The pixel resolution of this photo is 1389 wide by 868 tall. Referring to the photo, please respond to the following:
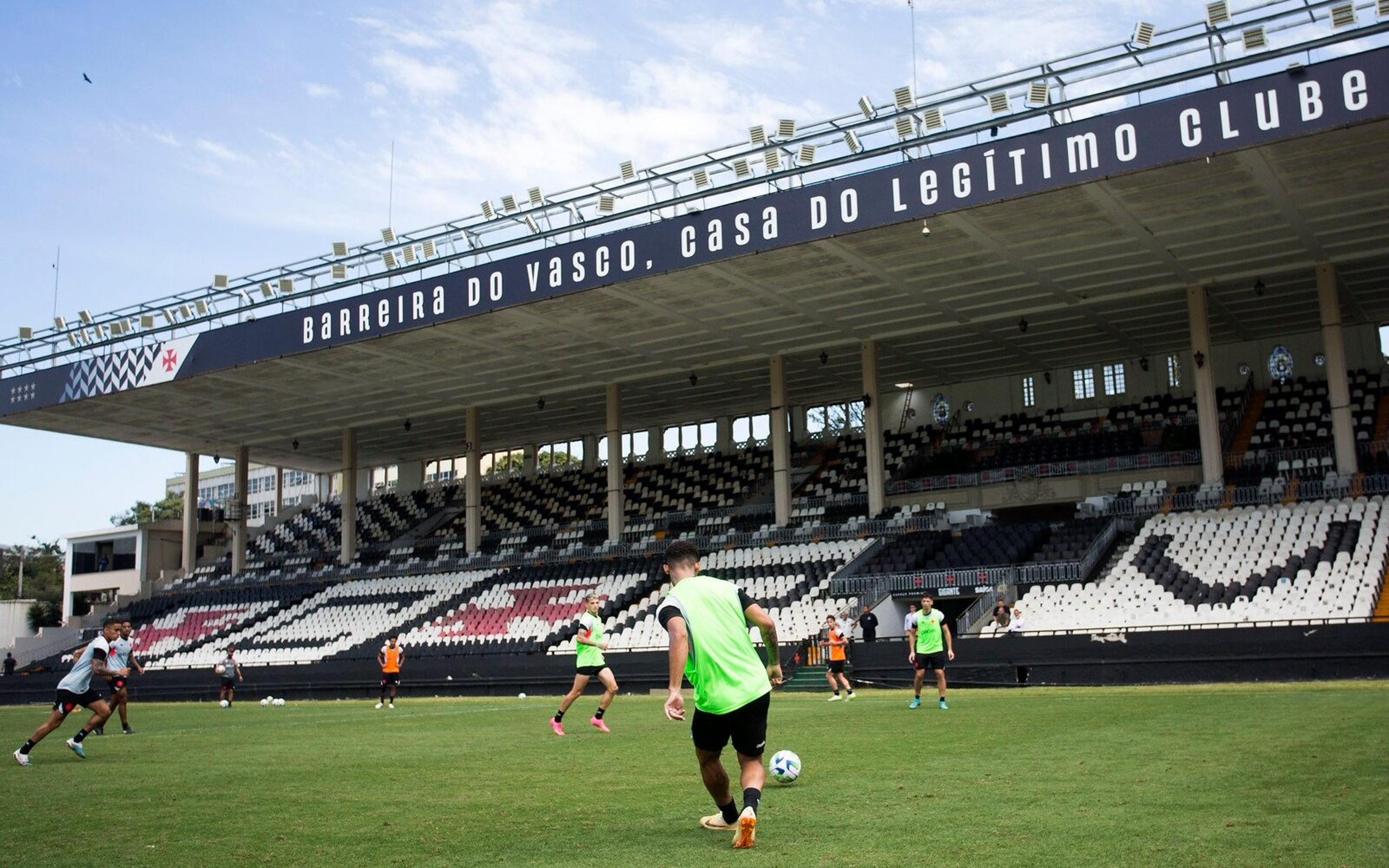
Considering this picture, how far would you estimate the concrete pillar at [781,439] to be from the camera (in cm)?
4281

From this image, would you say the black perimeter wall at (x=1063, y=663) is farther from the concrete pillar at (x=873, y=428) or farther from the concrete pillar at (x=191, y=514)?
the concrete pillar at (x=191, y=514)

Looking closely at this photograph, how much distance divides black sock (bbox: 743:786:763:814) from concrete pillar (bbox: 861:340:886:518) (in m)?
34.1

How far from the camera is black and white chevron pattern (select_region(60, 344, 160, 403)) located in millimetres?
42375

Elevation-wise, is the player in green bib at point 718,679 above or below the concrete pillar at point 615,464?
below

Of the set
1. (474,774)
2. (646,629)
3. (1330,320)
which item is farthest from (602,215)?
(474,774)

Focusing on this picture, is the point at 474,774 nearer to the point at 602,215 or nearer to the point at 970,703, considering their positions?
the point at 970,703

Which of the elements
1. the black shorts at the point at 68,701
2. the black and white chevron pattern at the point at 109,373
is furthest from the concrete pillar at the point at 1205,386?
the black and white chevron pattern at the point at 109,373

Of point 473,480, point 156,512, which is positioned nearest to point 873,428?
point 473,480

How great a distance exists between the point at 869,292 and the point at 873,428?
6764mm

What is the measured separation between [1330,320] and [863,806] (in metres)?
30.7

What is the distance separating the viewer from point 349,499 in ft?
178

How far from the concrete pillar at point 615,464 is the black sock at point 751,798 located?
3883cm

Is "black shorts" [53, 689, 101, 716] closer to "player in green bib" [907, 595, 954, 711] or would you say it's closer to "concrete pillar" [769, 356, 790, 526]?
"player in green bib" [907, 595, 954, 711]

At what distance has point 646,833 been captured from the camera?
7422 millimetres
